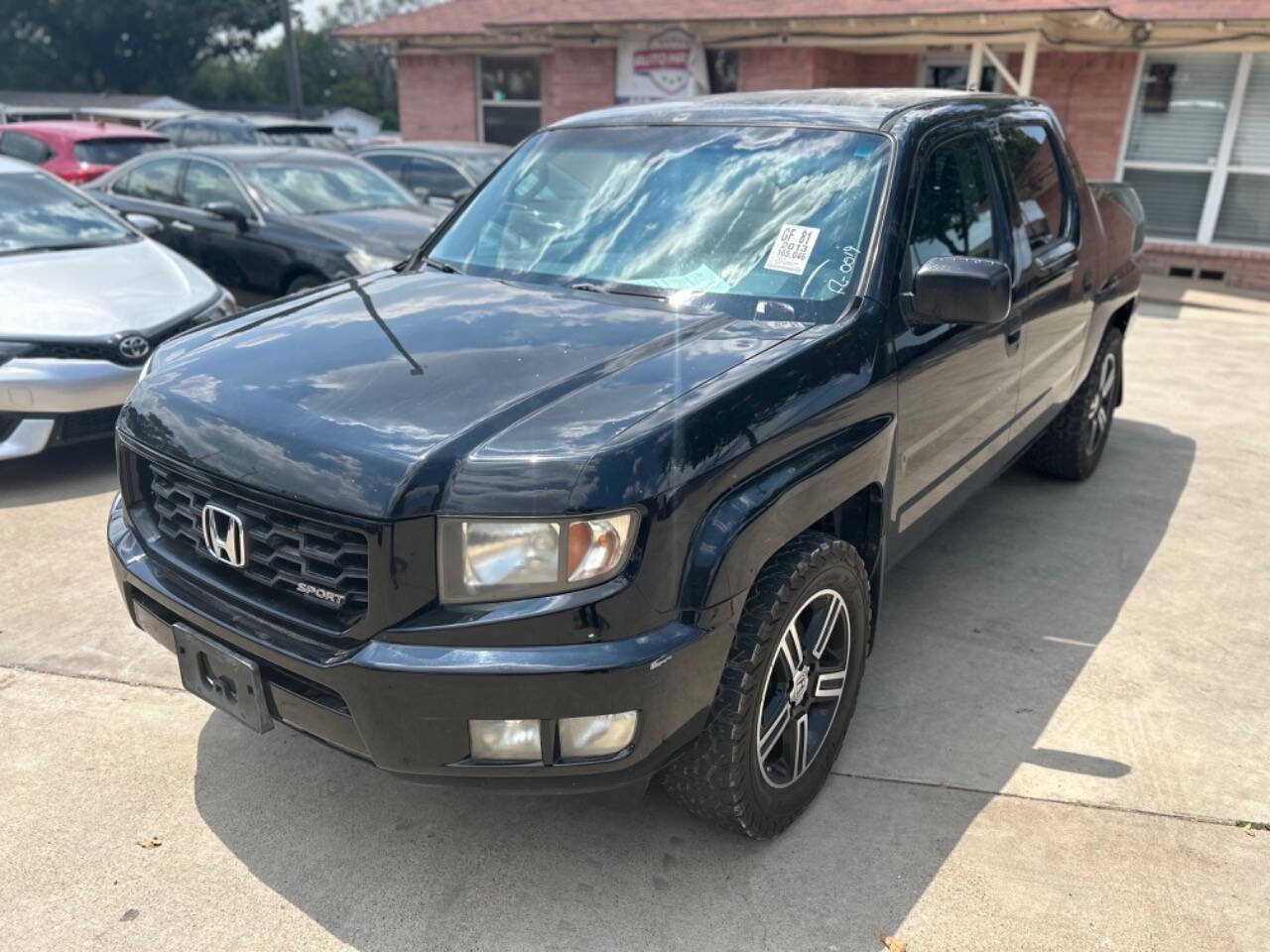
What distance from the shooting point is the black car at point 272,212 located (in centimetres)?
725

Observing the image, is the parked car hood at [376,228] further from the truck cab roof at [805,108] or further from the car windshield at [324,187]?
the truck cab roof at [805,108]

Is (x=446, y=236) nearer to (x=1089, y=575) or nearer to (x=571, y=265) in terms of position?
(x=571, y=265)

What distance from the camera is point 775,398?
2.49 meters

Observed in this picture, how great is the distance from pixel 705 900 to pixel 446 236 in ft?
8.12

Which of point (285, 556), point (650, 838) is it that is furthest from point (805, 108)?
point (650, 838)

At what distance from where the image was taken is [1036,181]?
14.0 ft

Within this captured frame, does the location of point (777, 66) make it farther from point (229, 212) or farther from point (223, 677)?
point (223, 677)

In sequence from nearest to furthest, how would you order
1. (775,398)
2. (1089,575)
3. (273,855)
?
1. (775,398)
2. (273,855)
3. (1089,575)

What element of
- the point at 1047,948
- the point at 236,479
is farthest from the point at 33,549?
the point at 1047,948

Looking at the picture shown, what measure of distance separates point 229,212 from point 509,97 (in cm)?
995

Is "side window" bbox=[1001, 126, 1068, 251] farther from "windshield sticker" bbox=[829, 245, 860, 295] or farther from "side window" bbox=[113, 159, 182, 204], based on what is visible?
"side window" bbox=[113, 159, 182, 204]

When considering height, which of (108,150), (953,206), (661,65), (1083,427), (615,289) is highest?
(661,65)

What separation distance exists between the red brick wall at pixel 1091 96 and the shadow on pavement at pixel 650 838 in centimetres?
1040

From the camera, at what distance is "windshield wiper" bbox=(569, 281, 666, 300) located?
308cm
